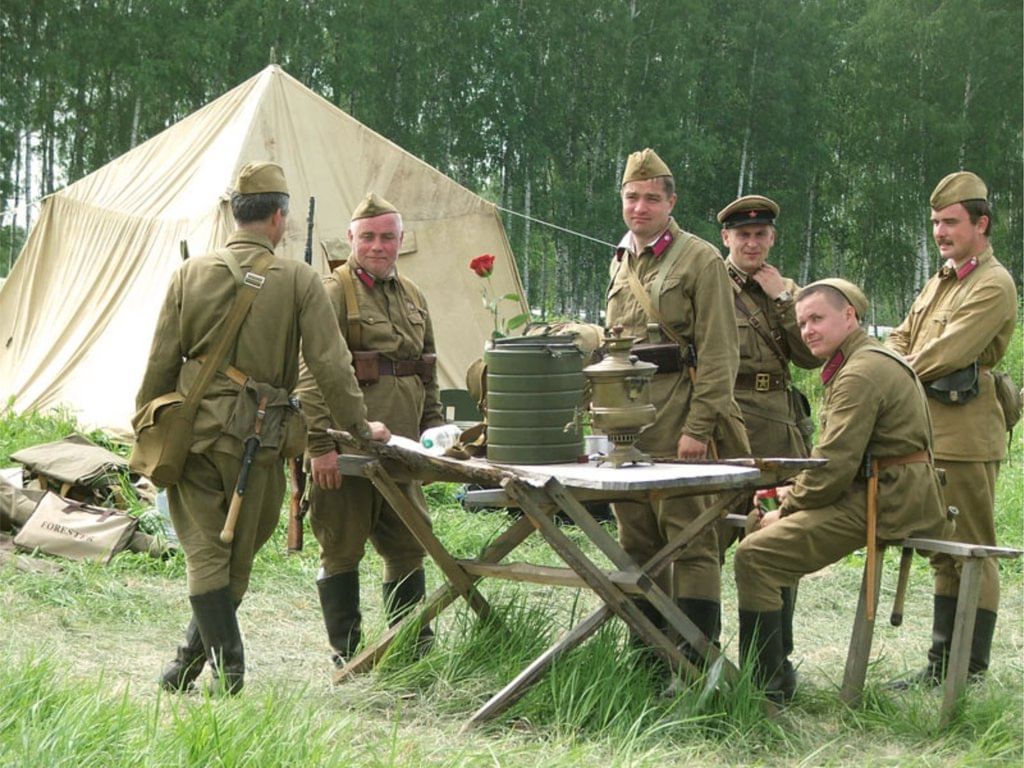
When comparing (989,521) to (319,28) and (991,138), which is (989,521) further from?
(991,138)

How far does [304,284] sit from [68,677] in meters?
1.43

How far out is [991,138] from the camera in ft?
78.9

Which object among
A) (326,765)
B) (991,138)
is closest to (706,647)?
(326,765)

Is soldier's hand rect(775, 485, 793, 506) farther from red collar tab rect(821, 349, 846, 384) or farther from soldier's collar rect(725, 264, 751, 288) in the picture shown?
soldier's collar rect(725, 264, 751, 288)

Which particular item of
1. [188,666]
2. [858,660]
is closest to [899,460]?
[858,660]

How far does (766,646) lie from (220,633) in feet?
5.75

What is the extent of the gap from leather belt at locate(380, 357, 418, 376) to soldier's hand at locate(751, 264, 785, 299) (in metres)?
1.36

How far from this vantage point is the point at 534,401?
405cm

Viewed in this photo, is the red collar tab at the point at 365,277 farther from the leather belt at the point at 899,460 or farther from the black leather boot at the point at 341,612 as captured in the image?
the leather belt at the point at 899,460

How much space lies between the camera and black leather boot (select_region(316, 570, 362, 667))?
5.02 meters

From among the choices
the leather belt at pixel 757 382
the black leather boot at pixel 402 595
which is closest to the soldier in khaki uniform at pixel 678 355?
the leather belt at pixel 757 382

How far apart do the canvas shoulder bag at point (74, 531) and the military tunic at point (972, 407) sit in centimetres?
402

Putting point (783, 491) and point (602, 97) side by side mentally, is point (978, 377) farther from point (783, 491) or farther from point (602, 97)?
point (602, 97)

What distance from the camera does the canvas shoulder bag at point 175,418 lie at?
4281mm
